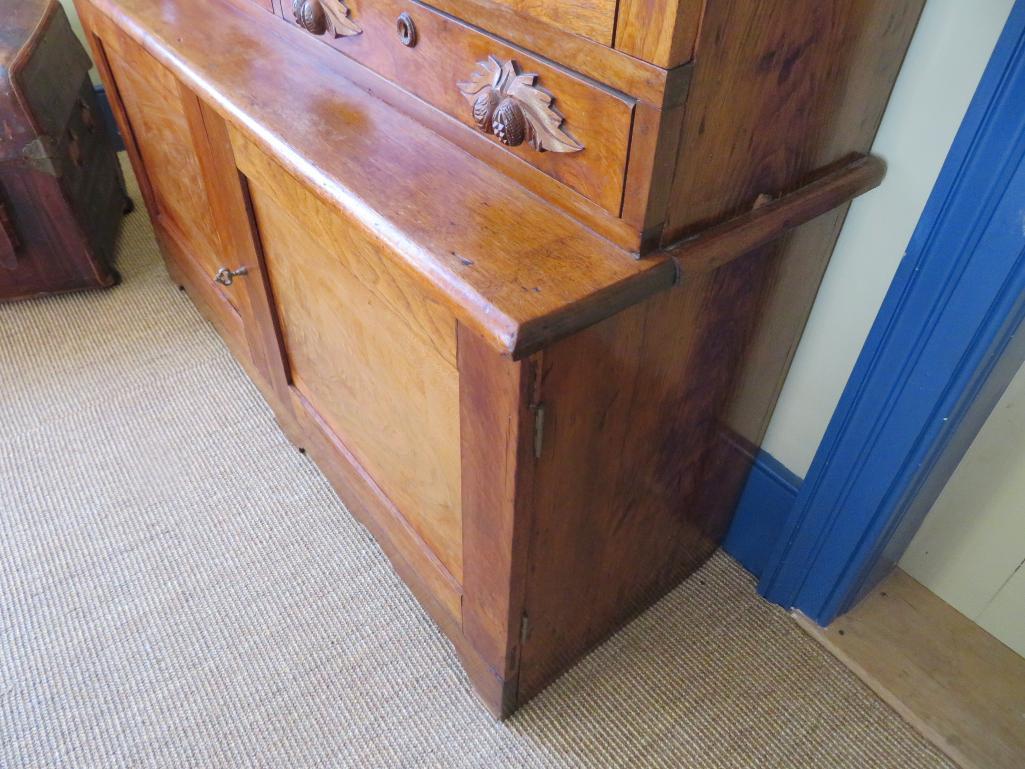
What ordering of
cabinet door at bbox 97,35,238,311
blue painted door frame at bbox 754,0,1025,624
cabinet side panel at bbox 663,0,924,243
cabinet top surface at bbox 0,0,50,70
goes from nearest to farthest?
cabinet side panel at bbox 663,0,924,243
blue painted door frame at bbox 754,0,1025,624
cabinet door at bbox 97,35,238,311
cabinet top surface at bbox 0,0,50,70

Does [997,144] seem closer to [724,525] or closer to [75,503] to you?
[724,525]

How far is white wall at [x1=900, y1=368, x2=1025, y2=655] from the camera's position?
0.94 meters

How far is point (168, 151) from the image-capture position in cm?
125

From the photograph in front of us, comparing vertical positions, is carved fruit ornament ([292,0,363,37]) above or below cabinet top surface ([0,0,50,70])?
above

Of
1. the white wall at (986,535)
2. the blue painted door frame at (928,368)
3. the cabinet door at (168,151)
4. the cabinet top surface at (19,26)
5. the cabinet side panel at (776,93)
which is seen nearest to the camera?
the cabinet side panel at (776,93)

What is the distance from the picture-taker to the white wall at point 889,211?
668 millimetres

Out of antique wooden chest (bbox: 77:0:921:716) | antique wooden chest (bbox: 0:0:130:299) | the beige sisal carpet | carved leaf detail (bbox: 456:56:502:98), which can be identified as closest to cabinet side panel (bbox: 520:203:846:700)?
antique wooden chest (bbox: 77:0:921:716)

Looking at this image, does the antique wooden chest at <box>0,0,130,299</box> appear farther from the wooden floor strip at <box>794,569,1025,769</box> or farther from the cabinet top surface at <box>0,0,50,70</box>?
the wooden floor strip at <box>794,569,1025,769</box>

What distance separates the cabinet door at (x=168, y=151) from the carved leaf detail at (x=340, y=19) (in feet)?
0.91

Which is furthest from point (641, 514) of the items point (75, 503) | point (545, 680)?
point (75, 503)

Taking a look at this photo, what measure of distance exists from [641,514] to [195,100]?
0.78 meters

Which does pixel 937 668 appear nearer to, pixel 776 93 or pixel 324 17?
pixel 776 93

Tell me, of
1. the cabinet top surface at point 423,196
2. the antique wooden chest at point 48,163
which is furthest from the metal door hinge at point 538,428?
the antique wooden chest at point 48,163

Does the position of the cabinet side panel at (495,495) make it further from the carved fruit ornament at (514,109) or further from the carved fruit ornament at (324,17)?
the carved fruit ornament at (324,17)
